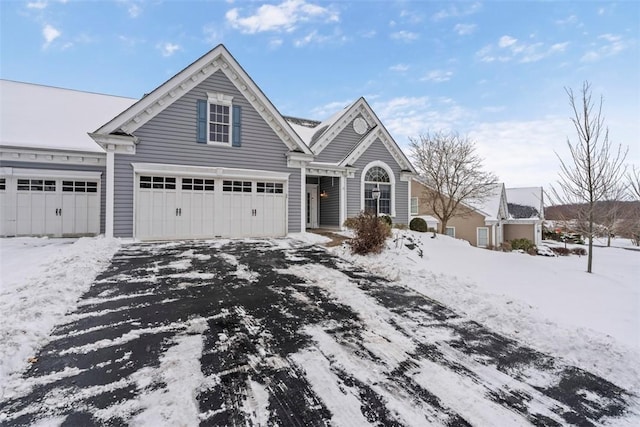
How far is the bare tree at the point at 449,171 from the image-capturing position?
19359mm

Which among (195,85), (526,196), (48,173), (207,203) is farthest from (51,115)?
(526,196)

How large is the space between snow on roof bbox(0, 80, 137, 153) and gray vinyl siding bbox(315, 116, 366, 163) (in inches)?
407

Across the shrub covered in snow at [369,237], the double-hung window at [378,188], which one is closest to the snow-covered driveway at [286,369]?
the shrub covered in snow at [369,237]

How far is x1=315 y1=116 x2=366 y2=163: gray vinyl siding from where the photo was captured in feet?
51.3

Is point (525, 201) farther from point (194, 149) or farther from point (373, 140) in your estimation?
point (194, 149)

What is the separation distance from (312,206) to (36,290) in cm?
1303

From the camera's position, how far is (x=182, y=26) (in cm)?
1270

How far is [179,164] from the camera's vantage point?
35.3 ft

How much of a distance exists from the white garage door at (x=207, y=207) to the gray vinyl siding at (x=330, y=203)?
3695mm

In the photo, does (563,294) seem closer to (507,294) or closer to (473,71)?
(507,294)

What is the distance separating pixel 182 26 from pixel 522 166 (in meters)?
23.8

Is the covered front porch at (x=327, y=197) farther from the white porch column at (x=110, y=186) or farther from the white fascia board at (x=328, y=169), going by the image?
Answer: the white porch column at (x=110, y=186)

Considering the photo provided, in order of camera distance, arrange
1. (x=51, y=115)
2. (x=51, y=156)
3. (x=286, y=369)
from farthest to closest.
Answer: (x=51, y=115) → (x=51, y=156) → (x=286, y=369)

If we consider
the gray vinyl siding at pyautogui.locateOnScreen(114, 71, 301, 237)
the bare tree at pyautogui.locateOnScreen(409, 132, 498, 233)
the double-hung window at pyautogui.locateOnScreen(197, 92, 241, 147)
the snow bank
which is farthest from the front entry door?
the snow bank
